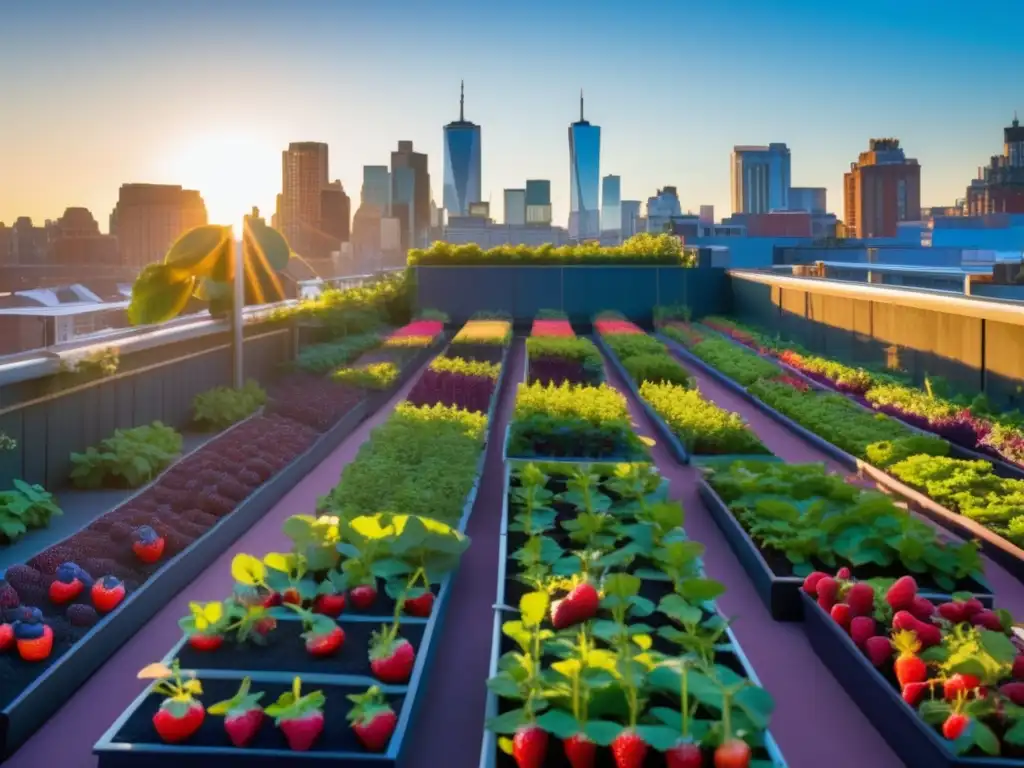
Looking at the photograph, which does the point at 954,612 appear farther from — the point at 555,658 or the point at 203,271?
the point at 203,271

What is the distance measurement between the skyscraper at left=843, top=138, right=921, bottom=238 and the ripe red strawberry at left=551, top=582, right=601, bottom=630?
140 metres

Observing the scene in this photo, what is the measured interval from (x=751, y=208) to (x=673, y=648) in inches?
7180

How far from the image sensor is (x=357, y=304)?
17.1 m

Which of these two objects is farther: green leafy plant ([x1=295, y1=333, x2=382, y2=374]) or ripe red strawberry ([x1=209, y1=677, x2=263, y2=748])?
green leafy plant ([x1=295, y1=333, x2=382, y2=374])

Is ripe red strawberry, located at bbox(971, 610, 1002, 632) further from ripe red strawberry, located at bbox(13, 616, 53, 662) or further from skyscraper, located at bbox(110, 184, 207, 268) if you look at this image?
skyscraper, located at bbox(110, 184, 207, 268)

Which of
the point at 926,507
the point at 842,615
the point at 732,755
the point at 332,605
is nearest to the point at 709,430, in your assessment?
the point at 926,507

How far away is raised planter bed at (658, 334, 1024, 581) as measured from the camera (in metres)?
5.25

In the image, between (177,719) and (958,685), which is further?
(958,685)

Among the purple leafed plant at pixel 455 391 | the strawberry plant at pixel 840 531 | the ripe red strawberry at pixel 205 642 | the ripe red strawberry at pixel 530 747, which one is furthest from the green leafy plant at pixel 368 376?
the ripe red strawberry at pixel 530 747

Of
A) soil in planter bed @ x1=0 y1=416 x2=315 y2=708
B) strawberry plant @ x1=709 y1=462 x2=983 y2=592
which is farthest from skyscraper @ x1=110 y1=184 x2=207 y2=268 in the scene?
strawberry plant @ x1=709 y1=462 x2=983 y2=592

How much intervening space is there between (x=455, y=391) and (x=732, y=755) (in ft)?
23.7

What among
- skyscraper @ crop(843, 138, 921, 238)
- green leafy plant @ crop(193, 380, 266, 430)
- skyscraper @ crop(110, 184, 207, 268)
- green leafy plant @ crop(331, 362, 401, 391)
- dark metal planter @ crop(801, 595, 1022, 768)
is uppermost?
skyscraper @ crop(843, 138, 921, 238)

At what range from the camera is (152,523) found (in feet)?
17.7

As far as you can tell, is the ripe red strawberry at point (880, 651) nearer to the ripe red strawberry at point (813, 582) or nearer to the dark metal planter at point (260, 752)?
the ripe red strawberry at point (813, 582)
